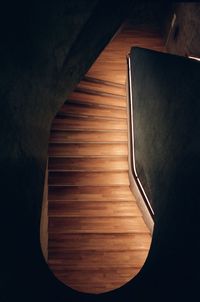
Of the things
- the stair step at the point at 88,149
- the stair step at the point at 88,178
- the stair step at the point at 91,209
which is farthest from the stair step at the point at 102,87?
the stair step at the point at 91,209

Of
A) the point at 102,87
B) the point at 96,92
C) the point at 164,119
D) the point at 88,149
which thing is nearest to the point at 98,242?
the point at 88,149

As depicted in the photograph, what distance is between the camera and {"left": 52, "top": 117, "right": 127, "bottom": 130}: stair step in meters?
6.93

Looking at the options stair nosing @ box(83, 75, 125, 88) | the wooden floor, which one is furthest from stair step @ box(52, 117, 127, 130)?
stair nosing @ box(83, 75, 125, 88)

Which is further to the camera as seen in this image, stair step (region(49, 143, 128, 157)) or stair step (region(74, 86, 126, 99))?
stair step (region(74, 86, 126, 99))

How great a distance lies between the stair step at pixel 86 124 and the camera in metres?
6.93

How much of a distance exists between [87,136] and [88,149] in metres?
0.31

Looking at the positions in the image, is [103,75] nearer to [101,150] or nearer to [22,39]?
[101,150]

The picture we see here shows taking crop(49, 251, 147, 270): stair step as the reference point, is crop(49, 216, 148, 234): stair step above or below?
above

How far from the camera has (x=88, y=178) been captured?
661cm

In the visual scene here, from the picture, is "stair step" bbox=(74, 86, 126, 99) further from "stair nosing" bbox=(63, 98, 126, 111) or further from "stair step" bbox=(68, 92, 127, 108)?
"stair nosing" bbox=(63, 98, 126, 111)

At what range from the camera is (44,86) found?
→ 4.16 m

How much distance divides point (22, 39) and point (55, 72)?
47.9 inches

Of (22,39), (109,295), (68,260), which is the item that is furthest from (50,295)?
(22,39)

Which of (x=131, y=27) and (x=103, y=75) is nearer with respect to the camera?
(x=103, y=75)
